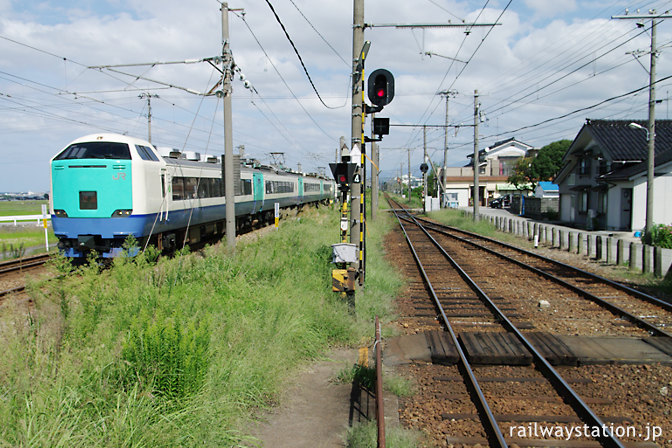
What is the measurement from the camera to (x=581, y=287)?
11.3 m

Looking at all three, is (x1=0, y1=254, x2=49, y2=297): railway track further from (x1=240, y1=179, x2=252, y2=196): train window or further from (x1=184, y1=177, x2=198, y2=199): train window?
(x1=240, y1=179, x2=252, y2=196): train window

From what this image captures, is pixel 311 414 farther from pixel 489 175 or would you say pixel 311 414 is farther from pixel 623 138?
pixel 489 175

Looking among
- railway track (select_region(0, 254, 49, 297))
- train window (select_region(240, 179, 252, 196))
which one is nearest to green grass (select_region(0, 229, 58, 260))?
railway track (select_region(0, 254, 49, 297))

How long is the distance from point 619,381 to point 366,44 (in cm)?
666

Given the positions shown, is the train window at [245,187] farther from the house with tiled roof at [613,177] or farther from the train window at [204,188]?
the house with tiled roof at [613,177]

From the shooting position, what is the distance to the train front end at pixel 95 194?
37.0 ft

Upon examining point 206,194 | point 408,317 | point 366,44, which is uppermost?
point 366,44

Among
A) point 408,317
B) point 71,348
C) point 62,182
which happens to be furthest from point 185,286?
point 62,182

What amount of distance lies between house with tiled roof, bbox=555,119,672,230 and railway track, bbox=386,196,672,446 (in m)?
19.0

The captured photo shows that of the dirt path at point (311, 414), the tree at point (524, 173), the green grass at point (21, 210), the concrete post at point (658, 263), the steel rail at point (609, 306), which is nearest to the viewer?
the dirt path at point (311, 414)

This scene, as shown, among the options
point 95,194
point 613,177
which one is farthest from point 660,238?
point 95,194

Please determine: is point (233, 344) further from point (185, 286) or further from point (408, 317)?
point (408, 317)

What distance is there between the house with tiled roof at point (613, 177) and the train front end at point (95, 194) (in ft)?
81.8

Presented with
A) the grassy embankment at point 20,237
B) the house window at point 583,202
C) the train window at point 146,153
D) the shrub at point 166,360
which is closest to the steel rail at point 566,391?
the shrub at point 166,360
